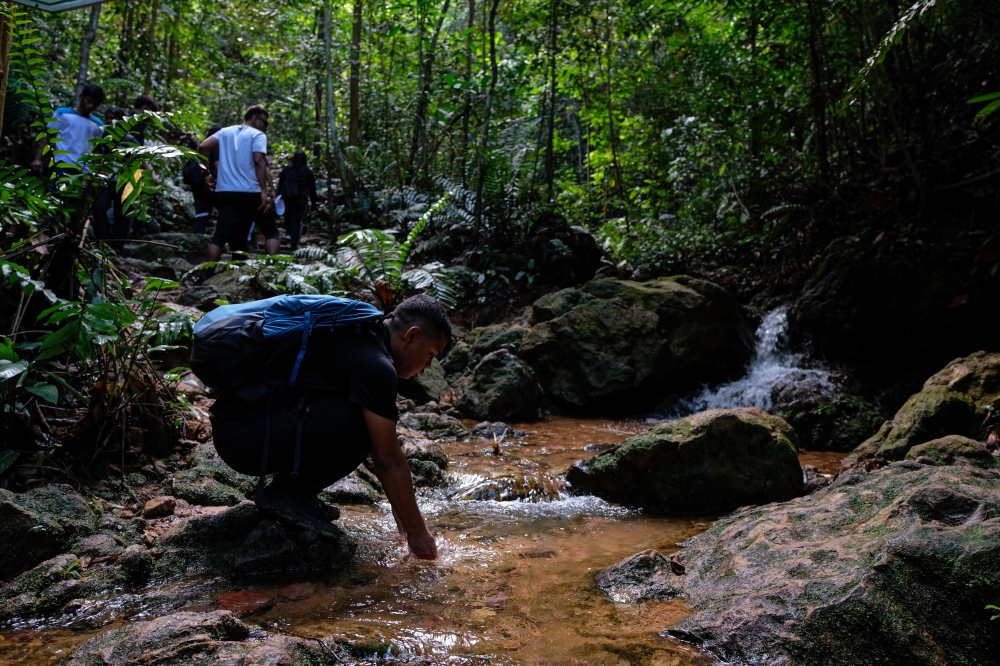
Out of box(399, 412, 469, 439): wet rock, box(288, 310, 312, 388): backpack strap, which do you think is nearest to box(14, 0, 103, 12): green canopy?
box(288, 310, 312, 388): backpack strap

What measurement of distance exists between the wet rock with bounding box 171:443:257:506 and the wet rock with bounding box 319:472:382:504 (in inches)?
17.4

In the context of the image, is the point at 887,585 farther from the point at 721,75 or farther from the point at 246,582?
the point at 721,75

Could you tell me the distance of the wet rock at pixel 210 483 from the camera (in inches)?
140

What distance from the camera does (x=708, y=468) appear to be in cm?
429

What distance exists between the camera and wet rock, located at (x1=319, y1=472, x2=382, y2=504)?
3.99 m

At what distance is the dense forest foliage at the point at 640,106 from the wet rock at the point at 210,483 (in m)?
2.07

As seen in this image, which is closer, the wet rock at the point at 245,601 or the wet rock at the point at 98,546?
the wet rock at the point at 245,601

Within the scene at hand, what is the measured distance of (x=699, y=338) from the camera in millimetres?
8031

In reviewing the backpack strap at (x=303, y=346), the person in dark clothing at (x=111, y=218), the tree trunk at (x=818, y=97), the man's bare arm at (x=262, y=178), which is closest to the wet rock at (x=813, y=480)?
the backpack strap at (x=303, y=346)

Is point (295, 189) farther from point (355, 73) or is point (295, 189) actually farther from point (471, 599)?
point (471, 599)

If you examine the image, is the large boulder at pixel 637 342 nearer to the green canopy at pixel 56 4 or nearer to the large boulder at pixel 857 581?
the large boulder at pixel 857 581

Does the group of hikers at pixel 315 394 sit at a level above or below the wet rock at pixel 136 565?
above

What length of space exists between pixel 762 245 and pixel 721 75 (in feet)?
8.95

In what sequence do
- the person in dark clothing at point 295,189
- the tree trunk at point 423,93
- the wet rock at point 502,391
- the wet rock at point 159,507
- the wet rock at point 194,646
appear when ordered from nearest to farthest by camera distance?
the wet rock at point 194,646 < the wet rock at point 159,507 < the wet rock at point 502,391 < the person in dark clothing at point 295,189 < the tree trunk at point 423,93
